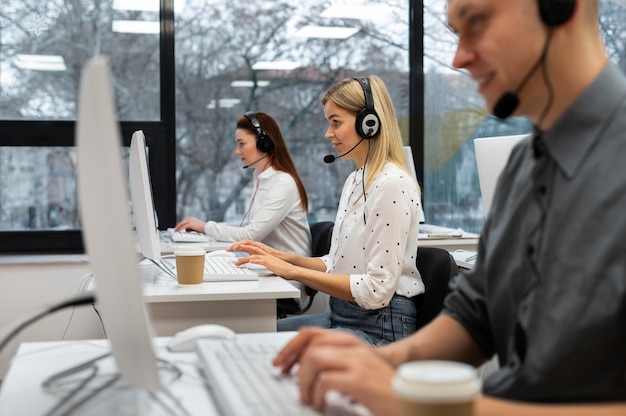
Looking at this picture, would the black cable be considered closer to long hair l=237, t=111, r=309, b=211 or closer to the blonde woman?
the blonde woman

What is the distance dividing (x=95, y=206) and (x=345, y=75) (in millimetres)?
3636

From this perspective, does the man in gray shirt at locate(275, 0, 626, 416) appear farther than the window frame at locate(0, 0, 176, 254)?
No

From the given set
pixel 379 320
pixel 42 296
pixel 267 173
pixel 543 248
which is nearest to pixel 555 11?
pixel 543 248

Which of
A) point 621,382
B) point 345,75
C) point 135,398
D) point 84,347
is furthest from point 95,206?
point 345,75

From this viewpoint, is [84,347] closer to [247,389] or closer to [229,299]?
[247,389]

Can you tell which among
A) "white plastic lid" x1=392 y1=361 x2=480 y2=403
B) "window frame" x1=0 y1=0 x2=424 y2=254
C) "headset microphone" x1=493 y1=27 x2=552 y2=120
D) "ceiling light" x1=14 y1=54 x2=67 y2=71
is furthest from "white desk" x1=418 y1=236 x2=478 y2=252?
"white plastic lid" x1=392 y1=361 x2=480 y2=403

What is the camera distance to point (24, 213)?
3875 millimetres

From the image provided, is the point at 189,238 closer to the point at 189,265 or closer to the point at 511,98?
the point at 189,265

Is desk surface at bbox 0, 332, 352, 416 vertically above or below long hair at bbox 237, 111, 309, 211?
below

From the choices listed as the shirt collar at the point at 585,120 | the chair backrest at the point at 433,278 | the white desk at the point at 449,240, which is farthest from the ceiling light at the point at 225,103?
the shirt collar at the point at 585,120

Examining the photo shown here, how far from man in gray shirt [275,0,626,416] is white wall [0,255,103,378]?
2737 millimetres

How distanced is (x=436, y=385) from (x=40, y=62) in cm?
369

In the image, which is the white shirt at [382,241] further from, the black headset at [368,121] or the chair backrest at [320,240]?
the chair backrest at [320,240]

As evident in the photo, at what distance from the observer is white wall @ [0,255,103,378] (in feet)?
11.4
